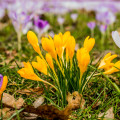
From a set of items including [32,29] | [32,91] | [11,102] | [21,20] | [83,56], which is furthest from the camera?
[32,29]

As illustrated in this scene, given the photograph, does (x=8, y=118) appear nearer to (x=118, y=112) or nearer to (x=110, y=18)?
(x=118, y=112)

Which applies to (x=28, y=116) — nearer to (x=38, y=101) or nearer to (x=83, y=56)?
(x=38, y=101)

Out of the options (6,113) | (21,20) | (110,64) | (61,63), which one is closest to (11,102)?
(6,113)

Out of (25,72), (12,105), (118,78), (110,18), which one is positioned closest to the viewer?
(25,72)

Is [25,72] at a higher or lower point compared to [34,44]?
lower

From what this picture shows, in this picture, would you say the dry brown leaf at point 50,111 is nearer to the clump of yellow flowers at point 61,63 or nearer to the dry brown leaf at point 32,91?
the clump of yellow flowers at point 61,63

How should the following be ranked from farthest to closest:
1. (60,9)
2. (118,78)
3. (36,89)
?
(60,9) < (118,78) < (36,89)

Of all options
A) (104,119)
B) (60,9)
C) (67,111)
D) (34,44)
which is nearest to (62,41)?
(34,44)

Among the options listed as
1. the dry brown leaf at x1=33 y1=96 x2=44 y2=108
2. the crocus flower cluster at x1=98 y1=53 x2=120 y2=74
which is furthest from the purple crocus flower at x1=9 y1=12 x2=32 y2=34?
the crocus flower cluster at x1=98 y1=53 x2=120 y2=74

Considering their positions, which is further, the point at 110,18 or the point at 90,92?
the point at 110,18

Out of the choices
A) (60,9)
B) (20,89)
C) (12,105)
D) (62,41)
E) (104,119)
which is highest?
(60,9)
